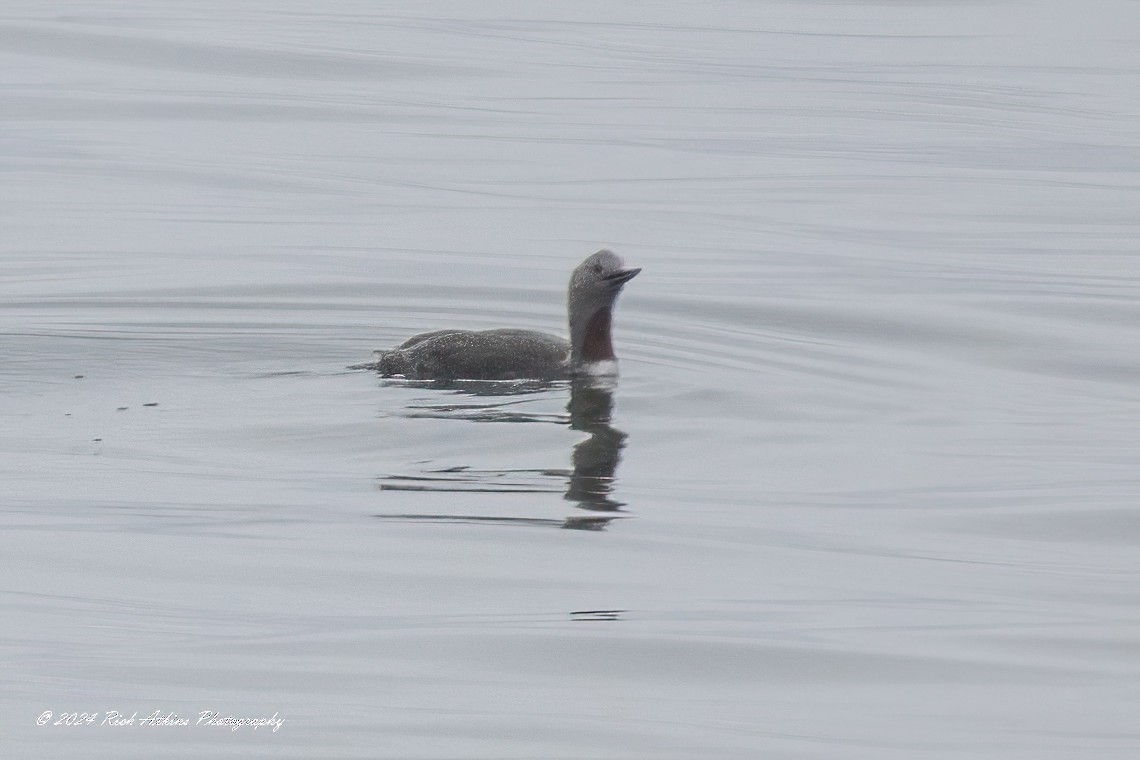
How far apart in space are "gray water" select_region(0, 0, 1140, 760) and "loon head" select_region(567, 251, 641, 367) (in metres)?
0.37

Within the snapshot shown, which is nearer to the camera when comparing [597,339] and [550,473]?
[550,473]

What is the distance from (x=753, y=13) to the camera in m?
Result: 40.2

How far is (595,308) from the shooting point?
12.2m

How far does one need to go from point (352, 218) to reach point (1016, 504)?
414 inches

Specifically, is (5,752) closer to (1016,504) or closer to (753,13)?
(1016,504)

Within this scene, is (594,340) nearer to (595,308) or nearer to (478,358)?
(595,308)

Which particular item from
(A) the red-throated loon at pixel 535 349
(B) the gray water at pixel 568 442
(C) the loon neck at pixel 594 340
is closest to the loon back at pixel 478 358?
(A) the red-throated loon at pixel 535 349

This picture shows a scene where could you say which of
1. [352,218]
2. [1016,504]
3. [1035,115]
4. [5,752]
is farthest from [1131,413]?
[1035,115]

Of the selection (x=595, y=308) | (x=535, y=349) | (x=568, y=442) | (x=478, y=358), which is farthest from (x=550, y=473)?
(x=595, y=308)

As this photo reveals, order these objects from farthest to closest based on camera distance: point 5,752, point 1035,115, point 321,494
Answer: point 1035,115 < point 321,494 < point 5,752

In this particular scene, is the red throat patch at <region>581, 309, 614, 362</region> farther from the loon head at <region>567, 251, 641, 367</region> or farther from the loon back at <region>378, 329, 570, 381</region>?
the loon back at <region>378, 329, 570, 381</region>

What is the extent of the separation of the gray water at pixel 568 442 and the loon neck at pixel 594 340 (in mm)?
331

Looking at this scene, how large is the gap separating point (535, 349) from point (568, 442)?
→ 1650 millimetres

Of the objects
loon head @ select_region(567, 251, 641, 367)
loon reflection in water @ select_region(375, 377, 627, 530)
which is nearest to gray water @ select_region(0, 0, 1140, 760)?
loon reflection in water @ select_region(375, 377, 627, 530)
